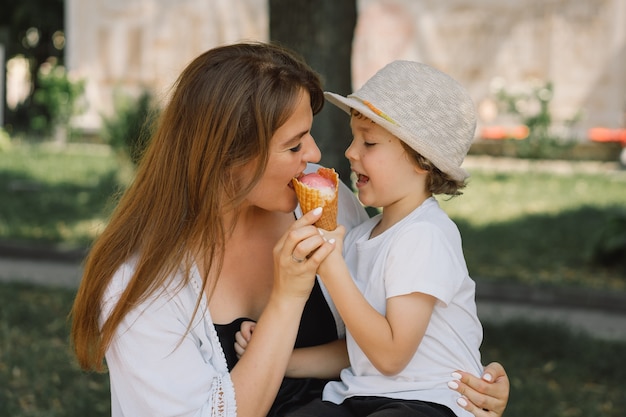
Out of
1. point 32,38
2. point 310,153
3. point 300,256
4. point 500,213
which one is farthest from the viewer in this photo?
point 32,38

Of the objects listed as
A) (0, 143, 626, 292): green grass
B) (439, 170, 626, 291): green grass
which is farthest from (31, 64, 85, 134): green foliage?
(439, 170, 626, 291): green grass

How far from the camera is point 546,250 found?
8.34 metres

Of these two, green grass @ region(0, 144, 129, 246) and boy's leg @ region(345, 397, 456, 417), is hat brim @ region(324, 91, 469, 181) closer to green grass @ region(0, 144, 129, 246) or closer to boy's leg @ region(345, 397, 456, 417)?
boy's leg @ region(345, 397, 456, 417)

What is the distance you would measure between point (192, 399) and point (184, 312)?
221mm

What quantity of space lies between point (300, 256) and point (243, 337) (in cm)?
33

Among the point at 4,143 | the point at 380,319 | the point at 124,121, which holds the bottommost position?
the point at 4,143

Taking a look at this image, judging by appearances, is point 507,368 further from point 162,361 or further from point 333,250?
point 162,361

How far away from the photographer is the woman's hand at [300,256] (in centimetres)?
218

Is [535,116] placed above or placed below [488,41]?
below

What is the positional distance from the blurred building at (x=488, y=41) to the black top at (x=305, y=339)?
13265 millimetres

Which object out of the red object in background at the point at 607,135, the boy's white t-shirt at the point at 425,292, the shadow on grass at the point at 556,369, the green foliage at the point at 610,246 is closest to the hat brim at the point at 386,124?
the boy's white t-shirt at the point at 425,292

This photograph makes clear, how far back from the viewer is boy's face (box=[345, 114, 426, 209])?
2.45 meters

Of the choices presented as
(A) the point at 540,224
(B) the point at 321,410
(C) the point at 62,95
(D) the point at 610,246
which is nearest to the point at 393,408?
(B) the point at 321,410

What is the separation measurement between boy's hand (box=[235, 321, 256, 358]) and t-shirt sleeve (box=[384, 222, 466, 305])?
381mm
